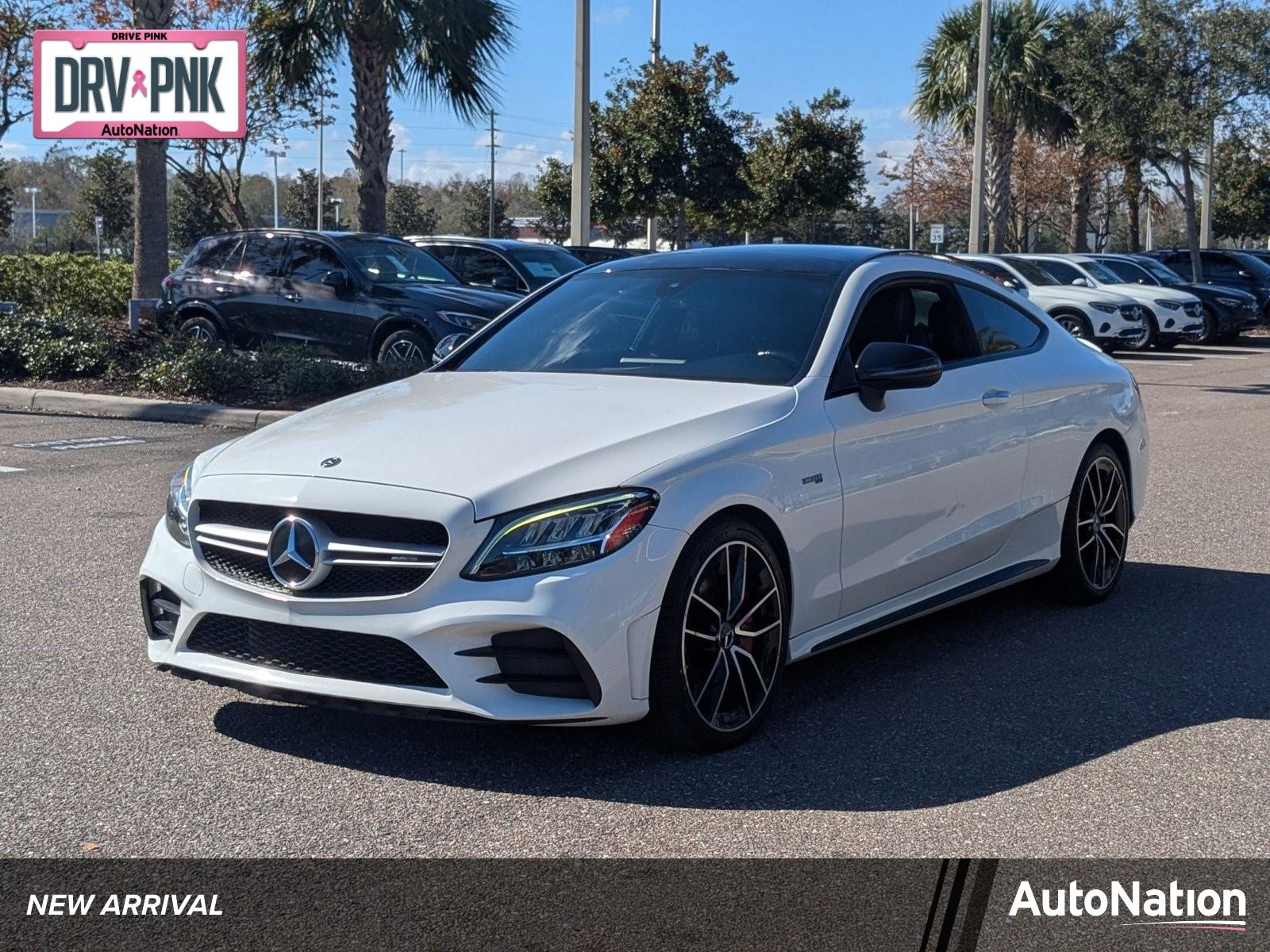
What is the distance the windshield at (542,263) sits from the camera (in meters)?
18.7

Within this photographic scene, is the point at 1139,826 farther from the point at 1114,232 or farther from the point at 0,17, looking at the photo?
the point at 1114,232

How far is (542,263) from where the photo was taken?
1916cm

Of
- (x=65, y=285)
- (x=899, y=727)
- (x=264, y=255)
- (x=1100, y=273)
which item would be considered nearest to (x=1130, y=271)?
(x=1100, y=273)

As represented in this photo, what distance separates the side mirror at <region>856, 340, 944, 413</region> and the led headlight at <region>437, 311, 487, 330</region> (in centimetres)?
941

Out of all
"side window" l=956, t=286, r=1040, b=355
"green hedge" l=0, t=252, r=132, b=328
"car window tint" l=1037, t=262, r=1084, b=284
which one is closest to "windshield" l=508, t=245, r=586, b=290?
"green hedge" l=0, t=252, r=132, b=328

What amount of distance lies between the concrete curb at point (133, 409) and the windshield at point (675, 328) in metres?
7.48

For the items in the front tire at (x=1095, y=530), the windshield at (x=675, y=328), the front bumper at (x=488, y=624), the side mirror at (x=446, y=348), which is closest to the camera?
the front bumper at (x=488, y=624)

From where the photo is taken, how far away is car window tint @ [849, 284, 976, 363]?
19.2 feet

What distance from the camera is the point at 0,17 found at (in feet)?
93.7

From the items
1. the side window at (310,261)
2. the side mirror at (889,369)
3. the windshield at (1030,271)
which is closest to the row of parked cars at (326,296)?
the side window at (310,261)

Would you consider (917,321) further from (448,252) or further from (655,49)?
(655,49)

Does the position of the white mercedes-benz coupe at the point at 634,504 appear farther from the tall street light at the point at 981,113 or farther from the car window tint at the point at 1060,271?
the tall street light at the point at 981,113

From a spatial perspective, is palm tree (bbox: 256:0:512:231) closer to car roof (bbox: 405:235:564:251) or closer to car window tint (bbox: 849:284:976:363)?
car roof (bbox: 405:235:564:251)

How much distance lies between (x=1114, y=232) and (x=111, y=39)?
77178 mm
